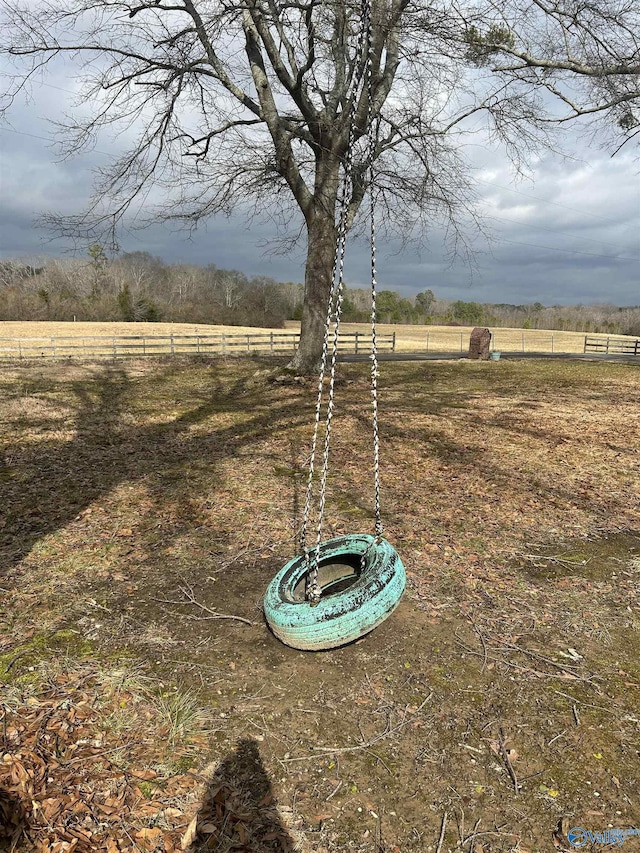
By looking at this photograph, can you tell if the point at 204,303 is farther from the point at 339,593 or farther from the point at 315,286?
the point at 339,593

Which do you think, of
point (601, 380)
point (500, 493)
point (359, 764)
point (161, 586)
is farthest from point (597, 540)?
point (601, 380)

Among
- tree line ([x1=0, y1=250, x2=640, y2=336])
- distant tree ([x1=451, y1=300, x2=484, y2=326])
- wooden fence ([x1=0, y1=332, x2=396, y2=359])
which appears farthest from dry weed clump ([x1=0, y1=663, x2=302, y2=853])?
distant tree ([x1=451, y1=300, x2=484, y2=326])

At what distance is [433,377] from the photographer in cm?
2038

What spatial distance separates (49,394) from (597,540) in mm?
13300

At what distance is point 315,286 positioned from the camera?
15539 mm

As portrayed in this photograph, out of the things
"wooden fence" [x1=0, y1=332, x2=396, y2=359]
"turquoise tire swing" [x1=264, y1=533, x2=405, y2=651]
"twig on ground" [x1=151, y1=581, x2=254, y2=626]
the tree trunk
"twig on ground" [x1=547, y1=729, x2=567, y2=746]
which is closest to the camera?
"twig on ground" [x1=547, y1=729, x2=567, y2=746]

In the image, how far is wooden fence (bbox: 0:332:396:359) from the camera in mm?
28875

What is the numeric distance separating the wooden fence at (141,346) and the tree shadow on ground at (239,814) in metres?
24.8

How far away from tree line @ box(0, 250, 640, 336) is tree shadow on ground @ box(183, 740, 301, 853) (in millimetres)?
66569

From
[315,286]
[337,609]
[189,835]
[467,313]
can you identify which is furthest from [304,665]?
[467,313]

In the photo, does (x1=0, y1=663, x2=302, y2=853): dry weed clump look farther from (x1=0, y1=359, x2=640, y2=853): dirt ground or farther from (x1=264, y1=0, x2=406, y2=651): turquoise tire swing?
(x1=264, y1=0, x2=406, y2=651): turquoise tire swing

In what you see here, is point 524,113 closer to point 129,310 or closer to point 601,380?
point 601,380

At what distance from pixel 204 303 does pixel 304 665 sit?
84.3 metres

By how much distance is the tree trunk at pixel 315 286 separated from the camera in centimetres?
1527
